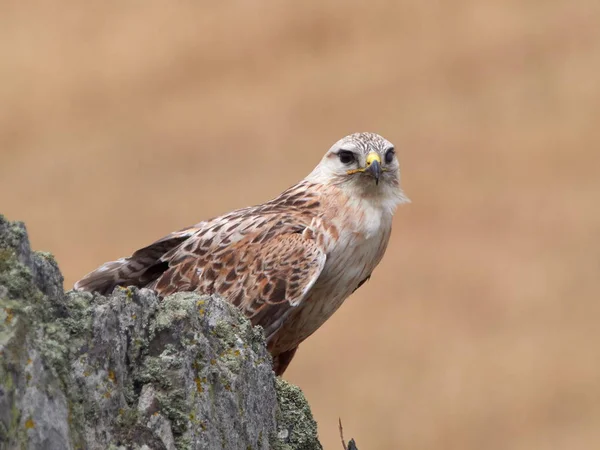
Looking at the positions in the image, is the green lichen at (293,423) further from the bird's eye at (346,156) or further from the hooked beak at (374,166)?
the bird's eye at (346,156)

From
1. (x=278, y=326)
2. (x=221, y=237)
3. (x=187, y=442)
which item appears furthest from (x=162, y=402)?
(x=221, y=237)

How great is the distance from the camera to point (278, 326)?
7121mm

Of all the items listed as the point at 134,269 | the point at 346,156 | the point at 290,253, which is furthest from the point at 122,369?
the point at 346,156

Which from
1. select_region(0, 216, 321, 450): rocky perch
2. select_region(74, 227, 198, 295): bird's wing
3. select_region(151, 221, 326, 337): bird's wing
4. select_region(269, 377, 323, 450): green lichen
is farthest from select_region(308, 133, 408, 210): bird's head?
select_region(0, 216, 321, 450): rocky perch

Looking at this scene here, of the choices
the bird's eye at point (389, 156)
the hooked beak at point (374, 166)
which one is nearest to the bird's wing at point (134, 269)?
the hooked beak at point (374, 166)

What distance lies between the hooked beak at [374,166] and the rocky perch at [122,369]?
300 cm

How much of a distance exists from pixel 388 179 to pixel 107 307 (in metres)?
4.19

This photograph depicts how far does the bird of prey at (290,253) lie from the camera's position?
7.18 metres

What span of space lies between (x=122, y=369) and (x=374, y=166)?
3920 mm

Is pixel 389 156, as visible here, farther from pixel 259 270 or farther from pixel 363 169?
pixel 259 270

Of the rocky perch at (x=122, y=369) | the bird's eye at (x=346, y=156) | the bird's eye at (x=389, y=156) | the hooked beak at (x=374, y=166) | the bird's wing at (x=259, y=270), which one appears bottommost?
the rocky perch at (x=122, y=369)

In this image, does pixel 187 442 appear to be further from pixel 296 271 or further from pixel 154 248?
pixel 154 248

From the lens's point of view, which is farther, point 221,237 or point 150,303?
point 221,237

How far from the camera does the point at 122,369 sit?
12.9ft
